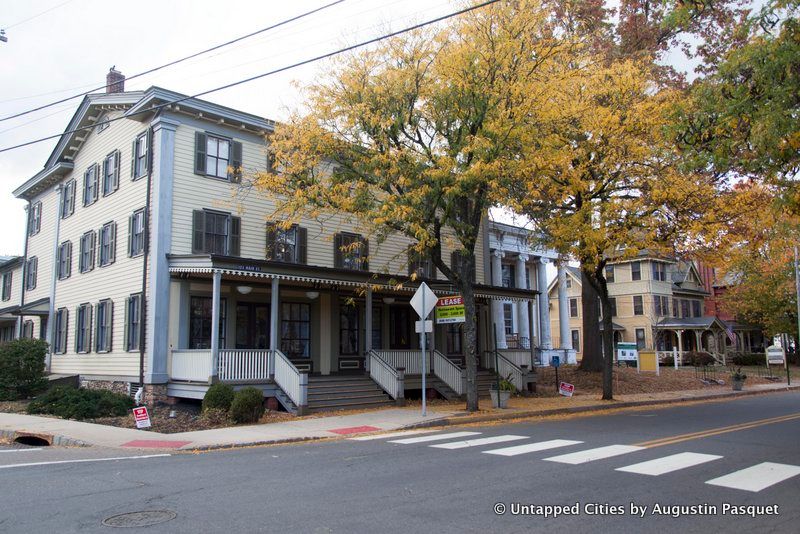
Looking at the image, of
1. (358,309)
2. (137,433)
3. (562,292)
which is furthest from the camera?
(562,292)

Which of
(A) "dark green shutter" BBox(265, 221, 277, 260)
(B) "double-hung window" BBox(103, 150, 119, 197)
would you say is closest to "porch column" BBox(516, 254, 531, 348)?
(A) "dark green shutter" BBox(265, 221, 277, 260)

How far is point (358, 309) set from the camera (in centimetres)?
2391

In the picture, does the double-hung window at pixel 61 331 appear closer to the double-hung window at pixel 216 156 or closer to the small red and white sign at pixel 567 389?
the double-hung window at pixel 216 156

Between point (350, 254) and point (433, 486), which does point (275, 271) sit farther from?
point (433, 486)

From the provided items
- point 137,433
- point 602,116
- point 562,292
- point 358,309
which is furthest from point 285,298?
point 562,292

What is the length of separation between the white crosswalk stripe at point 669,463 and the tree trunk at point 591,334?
18081 mm

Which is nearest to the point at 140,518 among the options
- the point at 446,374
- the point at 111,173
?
the point at 446,374

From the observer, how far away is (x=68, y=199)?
88.7 ft

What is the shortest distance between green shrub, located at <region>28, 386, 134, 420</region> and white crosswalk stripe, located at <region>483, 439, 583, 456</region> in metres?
11.5

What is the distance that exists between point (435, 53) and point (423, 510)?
40.8 feet

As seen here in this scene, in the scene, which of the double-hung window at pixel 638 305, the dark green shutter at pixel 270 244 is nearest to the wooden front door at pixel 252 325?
the dark green shutter at pixel 270 244

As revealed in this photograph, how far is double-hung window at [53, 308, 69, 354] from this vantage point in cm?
2544

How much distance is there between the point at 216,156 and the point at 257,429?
10.4m

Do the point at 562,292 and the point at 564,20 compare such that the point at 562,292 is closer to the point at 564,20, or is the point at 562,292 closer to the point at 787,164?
the point at 564,20
